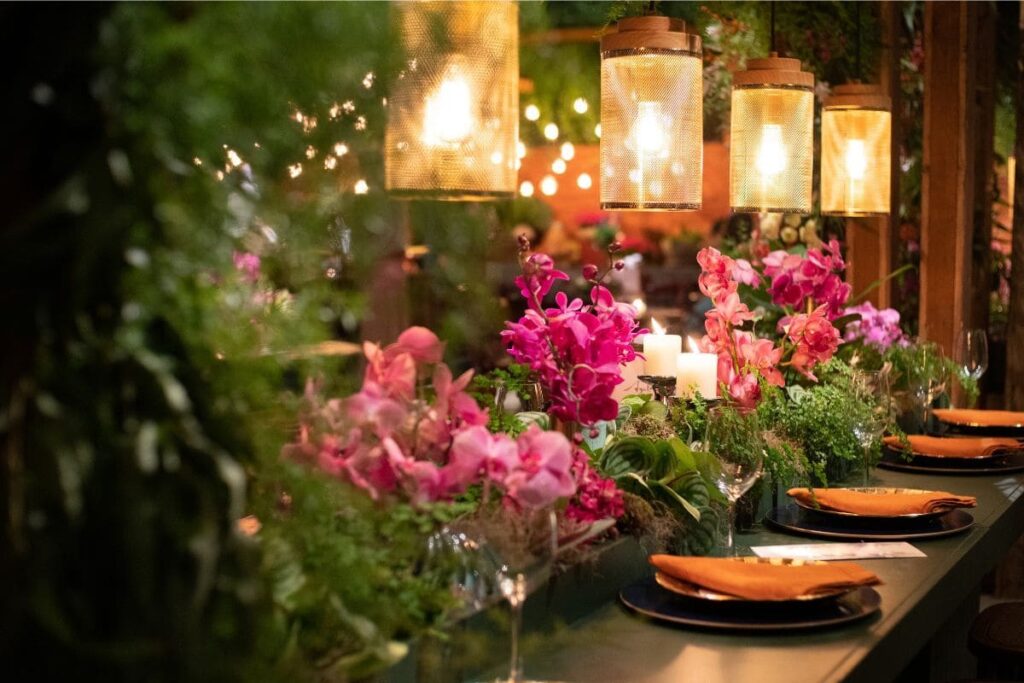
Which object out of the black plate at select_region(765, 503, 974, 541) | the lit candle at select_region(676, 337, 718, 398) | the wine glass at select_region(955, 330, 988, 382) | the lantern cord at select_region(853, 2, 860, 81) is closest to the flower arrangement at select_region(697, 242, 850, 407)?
the lit candle at select_region(676, 337, 718, 398)

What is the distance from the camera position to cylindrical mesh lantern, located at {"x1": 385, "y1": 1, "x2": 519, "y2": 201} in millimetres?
1296

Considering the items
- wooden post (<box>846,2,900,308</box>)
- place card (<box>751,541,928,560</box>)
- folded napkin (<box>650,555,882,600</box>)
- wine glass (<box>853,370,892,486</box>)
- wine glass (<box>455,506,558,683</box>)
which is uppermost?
wooden post (<box>846,2,900,308</box>)

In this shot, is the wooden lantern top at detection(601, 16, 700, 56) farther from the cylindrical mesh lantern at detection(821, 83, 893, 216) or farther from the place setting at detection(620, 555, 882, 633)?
the cylindrical mesh lantern at detection(821, 83, 893, 216)

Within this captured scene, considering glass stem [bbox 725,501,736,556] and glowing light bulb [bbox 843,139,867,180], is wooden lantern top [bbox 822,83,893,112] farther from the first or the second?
glass stem [bbox 725,501,736,556]

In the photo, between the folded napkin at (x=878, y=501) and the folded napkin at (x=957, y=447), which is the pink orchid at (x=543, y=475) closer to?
the folded napkin at (x=878, y=501)

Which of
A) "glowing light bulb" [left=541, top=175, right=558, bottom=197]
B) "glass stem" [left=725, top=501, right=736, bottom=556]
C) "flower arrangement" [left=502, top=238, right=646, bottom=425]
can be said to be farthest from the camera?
"glowing light bulb" [left=541, top=175, right=558, bottom=197]

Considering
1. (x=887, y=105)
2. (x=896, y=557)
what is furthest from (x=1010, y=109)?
(x=896, y=557)

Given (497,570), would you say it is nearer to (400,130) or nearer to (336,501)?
(336,501)

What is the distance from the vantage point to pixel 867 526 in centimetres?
237

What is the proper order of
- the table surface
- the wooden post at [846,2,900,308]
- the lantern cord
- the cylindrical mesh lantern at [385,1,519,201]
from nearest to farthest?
the cylindrical mesh lantern at [385,1,519,201], the table surface, the lantern cord, the wooden post at [846,2,900,308]

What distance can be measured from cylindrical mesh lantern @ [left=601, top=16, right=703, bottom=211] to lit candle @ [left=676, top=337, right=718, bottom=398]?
0.38 m

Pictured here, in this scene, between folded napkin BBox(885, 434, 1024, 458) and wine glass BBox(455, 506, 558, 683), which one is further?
folded napkin BBox(885, 434, 1024, 458)

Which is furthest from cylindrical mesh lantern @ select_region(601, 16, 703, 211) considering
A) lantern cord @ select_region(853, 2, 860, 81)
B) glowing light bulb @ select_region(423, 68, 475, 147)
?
lantern cord @ select_region(853, 2, 860, 81)

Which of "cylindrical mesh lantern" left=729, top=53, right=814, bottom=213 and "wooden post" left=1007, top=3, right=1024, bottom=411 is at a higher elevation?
"cylindrical mesh lantern" left=729, top=53, right=814, bottom=213
